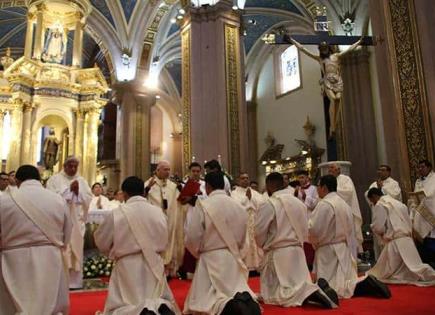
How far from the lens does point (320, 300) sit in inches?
162

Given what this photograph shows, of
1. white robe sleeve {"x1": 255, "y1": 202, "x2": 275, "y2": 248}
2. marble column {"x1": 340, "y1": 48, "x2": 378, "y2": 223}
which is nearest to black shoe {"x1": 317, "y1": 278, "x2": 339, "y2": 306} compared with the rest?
white robe sleeve {"x1": 255, "y1": 202, "x2": 275, "y2": 248}

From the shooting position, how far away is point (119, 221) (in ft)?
11.9

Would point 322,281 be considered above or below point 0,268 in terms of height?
below

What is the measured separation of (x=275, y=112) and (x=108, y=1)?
8128 millimetres

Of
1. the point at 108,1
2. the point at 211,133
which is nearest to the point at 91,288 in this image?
the point at 211,133

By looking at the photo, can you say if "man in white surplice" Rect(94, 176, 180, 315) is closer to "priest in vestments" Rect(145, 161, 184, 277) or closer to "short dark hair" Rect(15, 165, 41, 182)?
"short dark hair" Rect(15, 165, 41, 182)

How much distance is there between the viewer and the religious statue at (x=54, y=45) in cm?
1497

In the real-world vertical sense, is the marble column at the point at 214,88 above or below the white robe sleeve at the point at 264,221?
above

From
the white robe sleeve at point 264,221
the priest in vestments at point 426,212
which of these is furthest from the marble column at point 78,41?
the white robe sleeve at point 264,221

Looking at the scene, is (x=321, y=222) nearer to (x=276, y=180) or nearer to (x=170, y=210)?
(x=276, y=180)

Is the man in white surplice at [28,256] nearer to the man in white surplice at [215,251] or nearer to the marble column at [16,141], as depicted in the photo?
the man in white surplice at [215,251]

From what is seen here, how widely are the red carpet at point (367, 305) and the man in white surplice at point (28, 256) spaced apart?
99 centimetres

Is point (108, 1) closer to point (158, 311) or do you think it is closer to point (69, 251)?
point (69, 251)

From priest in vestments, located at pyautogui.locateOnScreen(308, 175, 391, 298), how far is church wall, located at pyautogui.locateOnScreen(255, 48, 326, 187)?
11434mm
